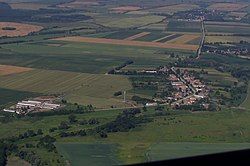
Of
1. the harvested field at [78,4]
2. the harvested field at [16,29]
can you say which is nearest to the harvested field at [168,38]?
the harvested field at [16,29]

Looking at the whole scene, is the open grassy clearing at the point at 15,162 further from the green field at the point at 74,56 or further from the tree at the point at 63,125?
the green field at the point at 74,56

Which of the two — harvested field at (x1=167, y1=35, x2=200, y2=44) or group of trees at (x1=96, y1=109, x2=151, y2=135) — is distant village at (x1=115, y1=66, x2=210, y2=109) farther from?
harvested field at (x1=167, y1=35, x2=200, y2=44)

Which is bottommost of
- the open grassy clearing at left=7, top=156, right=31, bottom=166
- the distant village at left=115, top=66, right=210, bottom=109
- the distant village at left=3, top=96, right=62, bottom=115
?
the distant village at left=115, top=66, right=210, bottom=109

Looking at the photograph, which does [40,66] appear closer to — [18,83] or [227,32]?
[18,83]

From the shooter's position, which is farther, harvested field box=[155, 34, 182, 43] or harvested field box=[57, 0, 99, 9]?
harvested field box=[57, 0, 99, 9]

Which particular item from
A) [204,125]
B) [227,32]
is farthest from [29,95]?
[227,32]

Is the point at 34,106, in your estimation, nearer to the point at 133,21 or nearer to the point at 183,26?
the point at 183,26

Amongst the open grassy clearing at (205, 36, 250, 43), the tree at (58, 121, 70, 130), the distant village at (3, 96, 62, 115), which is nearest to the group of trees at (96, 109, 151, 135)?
the tree at (58, 121, 70, 130)
